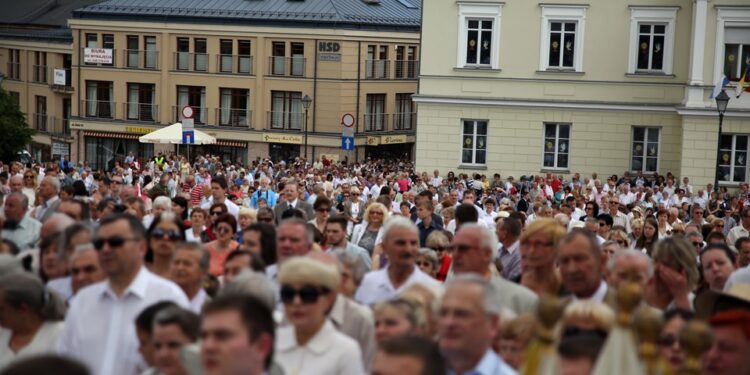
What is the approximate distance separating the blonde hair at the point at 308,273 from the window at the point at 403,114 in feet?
191

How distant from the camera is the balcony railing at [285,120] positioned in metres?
62.8

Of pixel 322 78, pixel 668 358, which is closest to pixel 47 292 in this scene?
pixel 668 358

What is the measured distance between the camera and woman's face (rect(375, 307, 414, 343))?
7.29 meters

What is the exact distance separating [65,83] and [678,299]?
212ft

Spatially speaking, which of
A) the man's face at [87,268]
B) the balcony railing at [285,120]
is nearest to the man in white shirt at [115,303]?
the man's face at [87,268]

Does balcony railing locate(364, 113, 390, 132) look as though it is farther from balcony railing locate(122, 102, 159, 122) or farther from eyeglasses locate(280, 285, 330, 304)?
eyeglasses locate(280, 285, 330, 304)

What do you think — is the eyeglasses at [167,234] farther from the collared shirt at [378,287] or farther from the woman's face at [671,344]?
the woman's face at [671,344]

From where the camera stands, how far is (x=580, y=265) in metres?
8.50

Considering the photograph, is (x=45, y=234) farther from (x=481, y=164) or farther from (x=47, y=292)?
(x=481, y=164)

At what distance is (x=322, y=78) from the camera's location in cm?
6244

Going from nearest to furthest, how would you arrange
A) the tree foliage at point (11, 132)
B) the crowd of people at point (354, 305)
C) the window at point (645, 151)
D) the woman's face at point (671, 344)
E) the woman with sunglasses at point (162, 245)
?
the crowd of people at point (354, 305) → the woman's face at point (671, 344) → the woman with sunglasses at point (162, 245) → the window at point (645, 151) → the tree foliage at point (11, 132)

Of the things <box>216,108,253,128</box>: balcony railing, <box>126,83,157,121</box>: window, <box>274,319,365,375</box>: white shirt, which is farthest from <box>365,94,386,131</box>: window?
<box>274,319,365,375</box>: white shirt

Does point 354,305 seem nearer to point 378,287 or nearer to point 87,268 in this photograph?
point 378,287

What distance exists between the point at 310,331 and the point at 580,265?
2122mm
